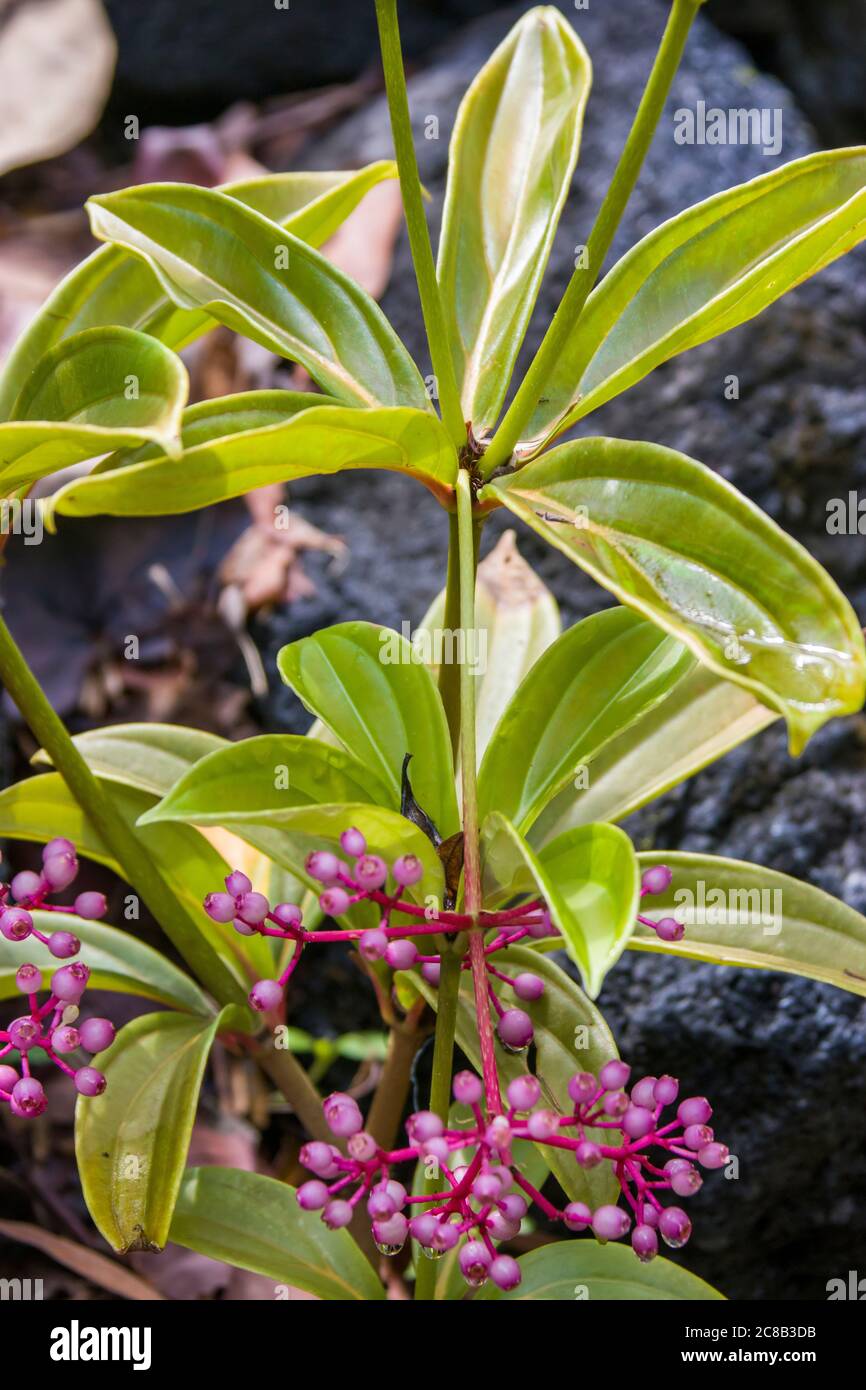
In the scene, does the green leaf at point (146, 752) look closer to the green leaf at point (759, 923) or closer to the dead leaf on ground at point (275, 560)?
the green leaf at point (759, 923)

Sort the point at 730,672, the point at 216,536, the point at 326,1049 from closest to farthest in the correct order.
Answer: the point at 730,672
the point at 326,1049
the point at 216,536

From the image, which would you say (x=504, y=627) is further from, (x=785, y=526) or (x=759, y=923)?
(x=785, y=526)

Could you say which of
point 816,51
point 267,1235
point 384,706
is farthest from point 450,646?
point 816,51

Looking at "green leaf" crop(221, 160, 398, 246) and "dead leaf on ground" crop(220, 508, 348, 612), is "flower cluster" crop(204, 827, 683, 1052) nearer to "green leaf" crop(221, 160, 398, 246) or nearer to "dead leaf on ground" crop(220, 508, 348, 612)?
"green leaf" crop(221, 160, 398, 246)

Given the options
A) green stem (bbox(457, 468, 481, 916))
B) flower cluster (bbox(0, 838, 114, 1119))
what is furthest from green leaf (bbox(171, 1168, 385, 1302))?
green stem (bbox(457, 468, 481, 916))

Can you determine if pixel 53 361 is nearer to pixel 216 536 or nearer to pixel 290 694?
pixel 290 694
